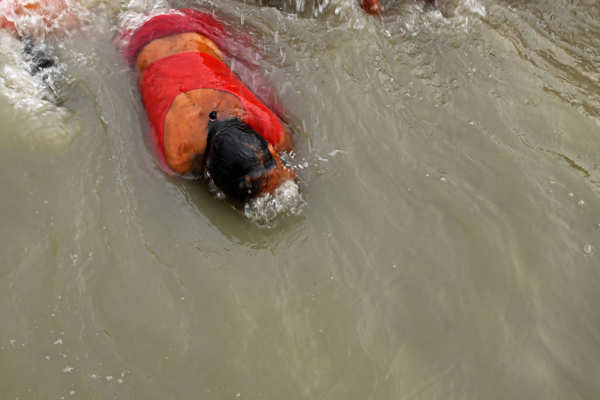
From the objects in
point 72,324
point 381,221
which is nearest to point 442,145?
point 381,221

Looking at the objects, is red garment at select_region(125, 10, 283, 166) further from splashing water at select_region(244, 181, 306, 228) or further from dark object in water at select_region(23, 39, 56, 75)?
dark object in water at select_region(23, 39, 56, 75)

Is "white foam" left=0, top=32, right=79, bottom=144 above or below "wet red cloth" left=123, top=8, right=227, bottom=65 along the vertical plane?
below

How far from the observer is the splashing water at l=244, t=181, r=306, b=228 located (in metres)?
2.94

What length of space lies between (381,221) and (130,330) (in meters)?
1.57

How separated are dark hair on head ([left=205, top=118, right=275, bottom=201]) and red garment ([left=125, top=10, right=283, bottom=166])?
21 centimetres

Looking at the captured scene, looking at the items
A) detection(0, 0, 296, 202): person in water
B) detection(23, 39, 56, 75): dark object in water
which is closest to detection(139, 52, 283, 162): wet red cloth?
detection(0, 0, 296, 202): person in water

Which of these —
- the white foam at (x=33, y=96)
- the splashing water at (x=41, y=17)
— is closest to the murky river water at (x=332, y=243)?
the white foam at (x=33, y=96)

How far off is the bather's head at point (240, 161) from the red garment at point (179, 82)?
211mm

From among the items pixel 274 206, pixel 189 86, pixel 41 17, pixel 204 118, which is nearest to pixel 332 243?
pixel 274 206

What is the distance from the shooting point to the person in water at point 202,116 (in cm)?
273

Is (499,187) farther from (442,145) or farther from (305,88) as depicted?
(305,88)

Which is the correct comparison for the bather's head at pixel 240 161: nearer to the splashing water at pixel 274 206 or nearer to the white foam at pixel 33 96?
the splashing water at pixel 274 206

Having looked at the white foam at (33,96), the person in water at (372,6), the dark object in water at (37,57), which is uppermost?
the person in water at (372,6)

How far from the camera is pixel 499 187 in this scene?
3.19m
